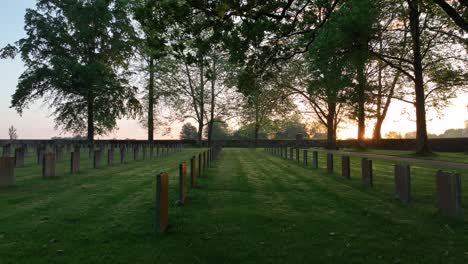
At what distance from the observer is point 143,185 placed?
37.4ft

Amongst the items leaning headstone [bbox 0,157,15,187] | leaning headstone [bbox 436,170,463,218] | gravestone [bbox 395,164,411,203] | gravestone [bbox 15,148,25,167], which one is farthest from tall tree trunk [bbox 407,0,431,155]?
leaning headstone [bbox 0,157,15,187]

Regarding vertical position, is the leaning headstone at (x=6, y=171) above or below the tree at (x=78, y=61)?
below

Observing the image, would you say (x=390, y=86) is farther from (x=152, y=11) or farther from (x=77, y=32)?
(x=152, y=11)

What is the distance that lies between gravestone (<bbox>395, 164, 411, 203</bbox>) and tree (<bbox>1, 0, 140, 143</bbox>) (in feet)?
104

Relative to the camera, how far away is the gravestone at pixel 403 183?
9.12 meters

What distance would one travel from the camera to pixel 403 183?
9312 mm

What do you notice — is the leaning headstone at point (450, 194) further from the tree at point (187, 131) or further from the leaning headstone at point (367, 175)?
the tree at point (187, 131)

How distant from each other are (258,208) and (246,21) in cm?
545

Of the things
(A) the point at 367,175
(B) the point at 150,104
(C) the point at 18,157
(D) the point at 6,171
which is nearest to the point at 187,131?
(B) the point at 150,104

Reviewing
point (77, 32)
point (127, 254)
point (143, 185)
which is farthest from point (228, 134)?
point (127, 254)

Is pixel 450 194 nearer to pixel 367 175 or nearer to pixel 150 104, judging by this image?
pixel 367 175

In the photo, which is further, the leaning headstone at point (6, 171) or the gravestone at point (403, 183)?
the leaning headstone at point (6, 171)

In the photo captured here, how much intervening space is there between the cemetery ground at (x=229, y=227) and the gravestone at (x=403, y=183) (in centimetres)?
25

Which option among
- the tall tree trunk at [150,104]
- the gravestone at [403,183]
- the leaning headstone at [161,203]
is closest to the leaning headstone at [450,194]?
the gravestone at [403,183]
